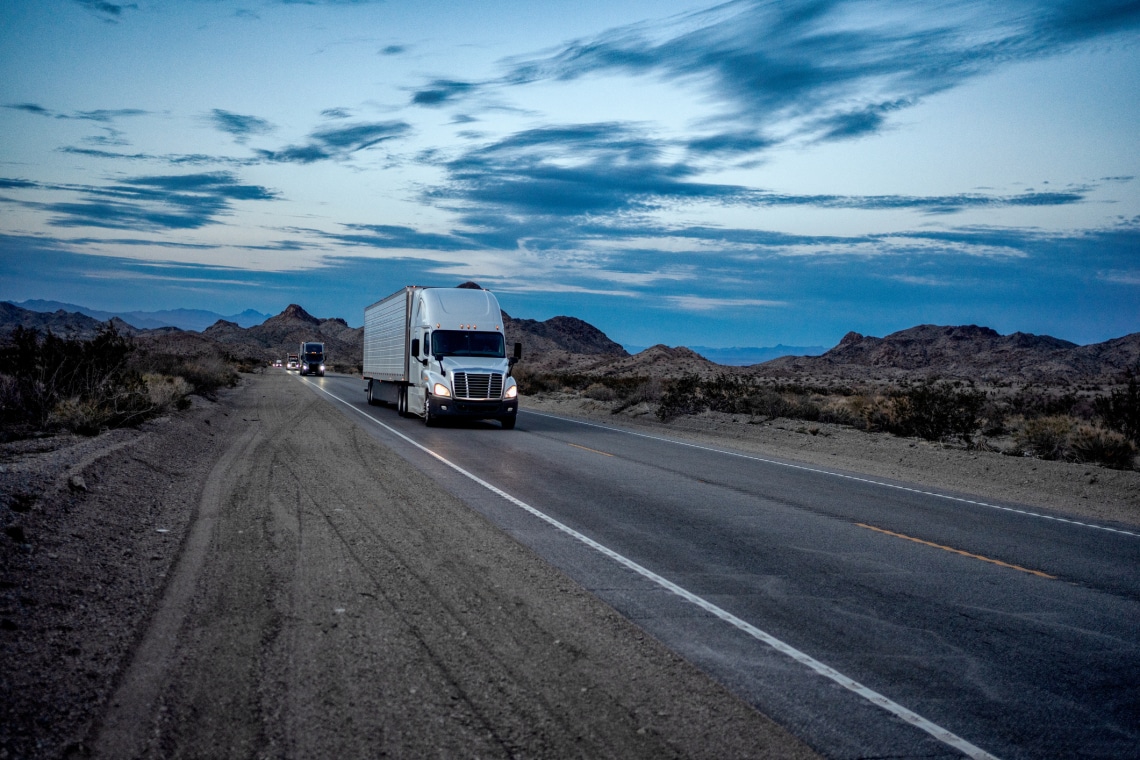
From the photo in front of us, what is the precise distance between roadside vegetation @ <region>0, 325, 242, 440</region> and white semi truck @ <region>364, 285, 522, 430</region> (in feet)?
21.6

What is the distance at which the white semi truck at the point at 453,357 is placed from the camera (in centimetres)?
2128

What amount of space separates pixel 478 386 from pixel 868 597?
15.7 meters

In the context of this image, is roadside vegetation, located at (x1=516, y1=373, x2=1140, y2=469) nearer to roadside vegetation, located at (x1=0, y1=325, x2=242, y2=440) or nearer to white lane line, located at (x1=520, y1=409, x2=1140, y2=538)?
white lane line, located at (x1=520, y1=409, x2=1140, y2=538)

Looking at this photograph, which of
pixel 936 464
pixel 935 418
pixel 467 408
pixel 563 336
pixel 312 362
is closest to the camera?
pixel 936 464

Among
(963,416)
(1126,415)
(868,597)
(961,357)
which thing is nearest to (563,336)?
(961,357)

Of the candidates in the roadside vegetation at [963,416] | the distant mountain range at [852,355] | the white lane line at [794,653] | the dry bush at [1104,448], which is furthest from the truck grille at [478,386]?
the distant mountain range at [852,355]

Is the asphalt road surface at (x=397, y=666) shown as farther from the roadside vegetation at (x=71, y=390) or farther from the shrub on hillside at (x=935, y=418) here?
the shrub on hillside at (x=935, y=418)

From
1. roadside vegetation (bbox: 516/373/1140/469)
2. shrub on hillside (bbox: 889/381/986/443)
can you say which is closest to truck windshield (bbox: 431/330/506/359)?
roadside vegetation (bbox: 516/373/1140/469)

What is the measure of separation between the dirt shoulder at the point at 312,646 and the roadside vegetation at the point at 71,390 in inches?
265

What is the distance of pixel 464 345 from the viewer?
22.3 m

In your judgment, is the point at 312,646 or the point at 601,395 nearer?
the point at 312,646

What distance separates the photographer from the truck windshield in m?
22.0

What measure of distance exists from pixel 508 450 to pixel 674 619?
11158mm

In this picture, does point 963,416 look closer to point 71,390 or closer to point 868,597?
point 868,597
